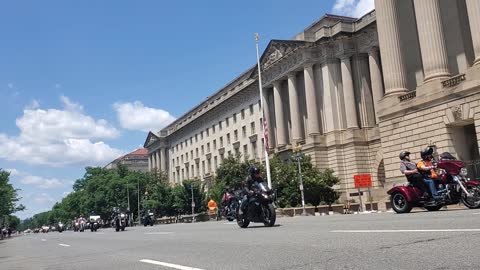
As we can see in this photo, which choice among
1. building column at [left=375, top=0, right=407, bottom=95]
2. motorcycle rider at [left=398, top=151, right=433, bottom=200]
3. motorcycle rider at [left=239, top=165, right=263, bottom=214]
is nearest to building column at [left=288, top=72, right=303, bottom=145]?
building column at [left=375, top=0, right=407, bottom=95]

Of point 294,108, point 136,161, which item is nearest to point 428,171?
point 294,108

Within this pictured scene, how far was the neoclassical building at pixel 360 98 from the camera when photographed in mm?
34281

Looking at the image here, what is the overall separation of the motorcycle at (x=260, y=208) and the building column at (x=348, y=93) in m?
44.2

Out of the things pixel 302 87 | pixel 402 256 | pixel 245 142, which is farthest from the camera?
pixel 245 142

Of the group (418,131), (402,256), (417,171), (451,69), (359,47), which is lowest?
(402,256)

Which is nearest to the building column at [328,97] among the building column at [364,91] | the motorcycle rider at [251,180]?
the building column at [364,91]

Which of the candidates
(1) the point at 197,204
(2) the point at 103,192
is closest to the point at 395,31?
(1) the point at 197,204

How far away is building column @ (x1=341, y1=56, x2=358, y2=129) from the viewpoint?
58812 mm

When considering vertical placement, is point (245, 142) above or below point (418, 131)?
above

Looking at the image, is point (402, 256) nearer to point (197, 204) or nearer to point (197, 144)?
point (197, 204)

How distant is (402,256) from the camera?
6434 millimetres

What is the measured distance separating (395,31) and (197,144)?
69834 millimetres

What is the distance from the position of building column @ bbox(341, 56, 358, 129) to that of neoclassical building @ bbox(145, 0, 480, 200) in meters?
0.12

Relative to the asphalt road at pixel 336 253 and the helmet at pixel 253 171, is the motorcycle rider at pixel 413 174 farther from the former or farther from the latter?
the asphalt road at pixel 336 253
